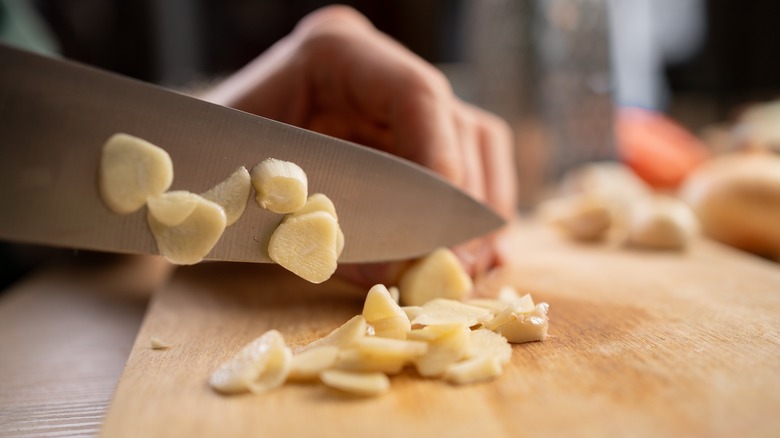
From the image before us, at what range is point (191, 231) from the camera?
76cm

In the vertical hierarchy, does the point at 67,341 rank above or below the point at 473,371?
below

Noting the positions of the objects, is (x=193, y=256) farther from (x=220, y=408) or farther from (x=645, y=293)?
(x=645, y=293)

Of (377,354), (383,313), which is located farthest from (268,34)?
(377,354)

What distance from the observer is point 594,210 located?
163 cm

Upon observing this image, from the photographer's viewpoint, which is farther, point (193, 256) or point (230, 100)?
point (230, 100)

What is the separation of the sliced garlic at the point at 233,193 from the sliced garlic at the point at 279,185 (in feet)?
0.04

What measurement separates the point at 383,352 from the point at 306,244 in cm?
19

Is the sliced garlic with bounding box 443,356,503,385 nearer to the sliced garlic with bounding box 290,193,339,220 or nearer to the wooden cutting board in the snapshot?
the wooden cutting board

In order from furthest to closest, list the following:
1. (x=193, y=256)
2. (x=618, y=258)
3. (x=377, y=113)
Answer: (x=618, y=258) < (x=377, y=113) < (x=193, y=256)

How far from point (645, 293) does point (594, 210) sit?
1.83 ft

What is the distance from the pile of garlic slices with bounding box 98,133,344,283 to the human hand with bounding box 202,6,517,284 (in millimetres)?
232

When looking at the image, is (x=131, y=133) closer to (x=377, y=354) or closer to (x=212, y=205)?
(x=212, y=205)

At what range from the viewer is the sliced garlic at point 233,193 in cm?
80

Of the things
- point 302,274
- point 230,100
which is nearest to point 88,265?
point 230,100
